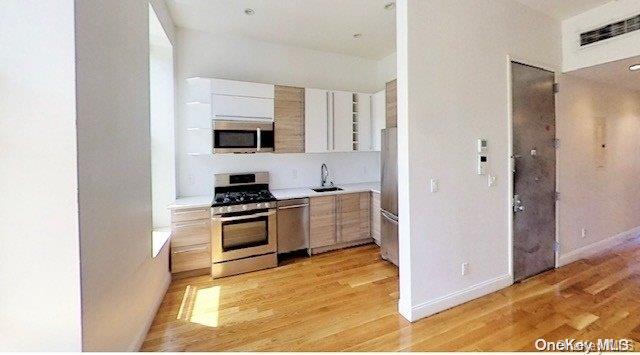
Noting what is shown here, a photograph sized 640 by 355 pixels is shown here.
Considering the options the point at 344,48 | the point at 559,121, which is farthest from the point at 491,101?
the point at 344,48

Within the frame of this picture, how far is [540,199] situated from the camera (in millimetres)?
2971

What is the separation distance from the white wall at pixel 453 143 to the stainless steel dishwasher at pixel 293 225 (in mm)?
1570

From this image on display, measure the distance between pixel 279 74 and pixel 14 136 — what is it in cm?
313

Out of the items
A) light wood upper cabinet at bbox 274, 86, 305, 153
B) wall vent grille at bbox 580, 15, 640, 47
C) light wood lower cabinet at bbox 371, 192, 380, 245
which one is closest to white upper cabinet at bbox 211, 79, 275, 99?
light wood upper cabinet at bbox 274, 86, 305, 153

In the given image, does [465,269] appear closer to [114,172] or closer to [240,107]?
[114,172]

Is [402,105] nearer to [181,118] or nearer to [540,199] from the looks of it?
[540,199]

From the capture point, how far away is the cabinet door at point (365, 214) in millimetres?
3893

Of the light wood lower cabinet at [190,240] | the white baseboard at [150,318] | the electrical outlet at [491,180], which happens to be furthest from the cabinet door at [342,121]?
the white baseboard at [150,318]

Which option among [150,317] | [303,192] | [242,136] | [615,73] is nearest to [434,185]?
[303,192]

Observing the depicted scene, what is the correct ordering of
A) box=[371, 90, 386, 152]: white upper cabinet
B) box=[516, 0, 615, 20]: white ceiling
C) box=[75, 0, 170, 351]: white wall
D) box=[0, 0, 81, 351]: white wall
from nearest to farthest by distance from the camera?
box=[0, 0, 81, 351]: white wall, box=[75, 0, 170, 351]: white wall, box=[516, 0, 615, 20]: white ceiling, box=[371, 90, 386, 152]: white upper cabinet

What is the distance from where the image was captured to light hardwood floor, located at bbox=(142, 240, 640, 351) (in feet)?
6.46

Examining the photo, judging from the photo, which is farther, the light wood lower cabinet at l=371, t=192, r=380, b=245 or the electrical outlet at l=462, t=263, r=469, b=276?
the light wood lower cabinet at l=371, t=192, r=380, b=245

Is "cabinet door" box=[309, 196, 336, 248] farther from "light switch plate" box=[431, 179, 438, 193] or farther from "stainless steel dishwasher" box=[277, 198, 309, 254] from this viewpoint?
"light switch plate" box=[431, 179, 438, 193]

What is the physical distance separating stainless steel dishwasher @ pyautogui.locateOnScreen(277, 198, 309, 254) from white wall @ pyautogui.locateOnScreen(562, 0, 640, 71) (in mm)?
3676
